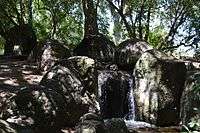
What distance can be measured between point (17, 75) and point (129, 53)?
4626 mm

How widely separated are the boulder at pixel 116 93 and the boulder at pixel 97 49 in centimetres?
232

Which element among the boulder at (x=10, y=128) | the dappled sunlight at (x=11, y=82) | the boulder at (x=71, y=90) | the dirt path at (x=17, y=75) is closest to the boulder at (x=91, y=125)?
the boulder at (x=10, y=128)

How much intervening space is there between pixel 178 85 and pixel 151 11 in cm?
945

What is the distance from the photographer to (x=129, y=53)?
16578mm

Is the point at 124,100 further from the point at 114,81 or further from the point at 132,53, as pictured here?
the point at 132,53

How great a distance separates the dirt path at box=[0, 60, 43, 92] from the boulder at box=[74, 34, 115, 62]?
2384 mm

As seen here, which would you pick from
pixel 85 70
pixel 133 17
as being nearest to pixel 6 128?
pixel 85 70

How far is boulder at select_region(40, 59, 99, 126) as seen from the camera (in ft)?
39.6

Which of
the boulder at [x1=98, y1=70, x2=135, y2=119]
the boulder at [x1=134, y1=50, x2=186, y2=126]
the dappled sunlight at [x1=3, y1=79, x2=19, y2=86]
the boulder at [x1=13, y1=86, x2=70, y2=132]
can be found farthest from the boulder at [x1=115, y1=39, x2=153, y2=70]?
the boulder at [x1=13, y1=86, x2=70, y2=132]

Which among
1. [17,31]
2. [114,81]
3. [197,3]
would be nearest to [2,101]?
[114,81]

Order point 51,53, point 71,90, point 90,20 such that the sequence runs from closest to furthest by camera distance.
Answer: point 71,90 < point 51,53 < point 90,20

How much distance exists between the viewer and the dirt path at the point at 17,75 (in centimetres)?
1319

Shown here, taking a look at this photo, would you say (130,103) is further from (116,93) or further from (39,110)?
(39,110)

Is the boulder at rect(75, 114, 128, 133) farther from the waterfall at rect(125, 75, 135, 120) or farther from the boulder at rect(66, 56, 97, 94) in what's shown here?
the waterfall at rect(125, 75, 135, 120)
